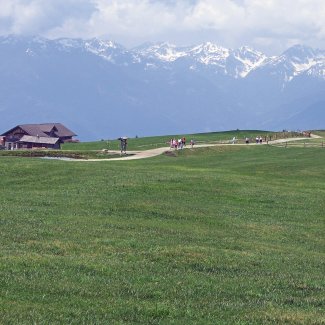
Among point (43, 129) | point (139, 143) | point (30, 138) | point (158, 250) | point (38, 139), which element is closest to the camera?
point (158, 250)

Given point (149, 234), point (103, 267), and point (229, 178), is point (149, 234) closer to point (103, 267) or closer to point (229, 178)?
point (103, 267)

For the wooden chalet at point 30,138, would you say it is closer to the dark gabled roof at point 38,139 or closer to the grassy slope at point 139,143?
the dark gabled roof at point 38,139

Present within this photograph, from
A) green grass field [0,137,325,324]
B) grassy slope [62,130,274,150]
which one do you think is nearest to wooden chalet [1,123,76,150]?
grassy slope [62,130,274,150]

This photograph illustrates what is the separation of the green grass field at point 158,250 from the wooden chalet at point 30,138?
85.6 m

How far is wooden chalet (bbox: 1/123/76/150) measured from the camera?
135 meters

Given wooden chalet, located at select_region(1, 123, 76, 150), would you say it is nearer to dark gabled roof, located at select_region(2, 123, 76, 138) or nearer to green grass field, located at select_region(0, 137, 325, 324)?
dark gabled roof, located at select_region(2, 123, 76, 138)

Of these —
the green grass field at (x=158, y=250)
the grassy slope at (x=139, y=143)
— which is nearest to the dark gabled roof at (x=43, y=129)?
the grassy slope at (x=139, y=143)

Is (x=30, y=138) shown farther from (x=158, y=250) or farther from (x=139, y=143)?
(x=158, y=250)

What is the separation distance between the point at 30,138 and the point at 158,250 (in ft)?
390

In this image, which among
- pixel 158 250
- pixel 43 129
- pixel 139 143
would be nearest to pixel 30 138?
pixel 43 129

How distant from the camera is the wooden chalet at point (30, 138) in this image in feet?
443

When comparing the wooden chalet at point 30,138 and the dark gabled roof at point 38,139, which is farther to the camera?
the wooden chalet at point 30,138

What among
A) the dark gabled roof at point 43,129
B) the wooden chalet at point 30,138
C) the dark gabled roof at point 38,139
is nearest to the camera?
the dark gabled roof at point 38,139

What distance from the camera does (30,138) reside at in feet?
453
